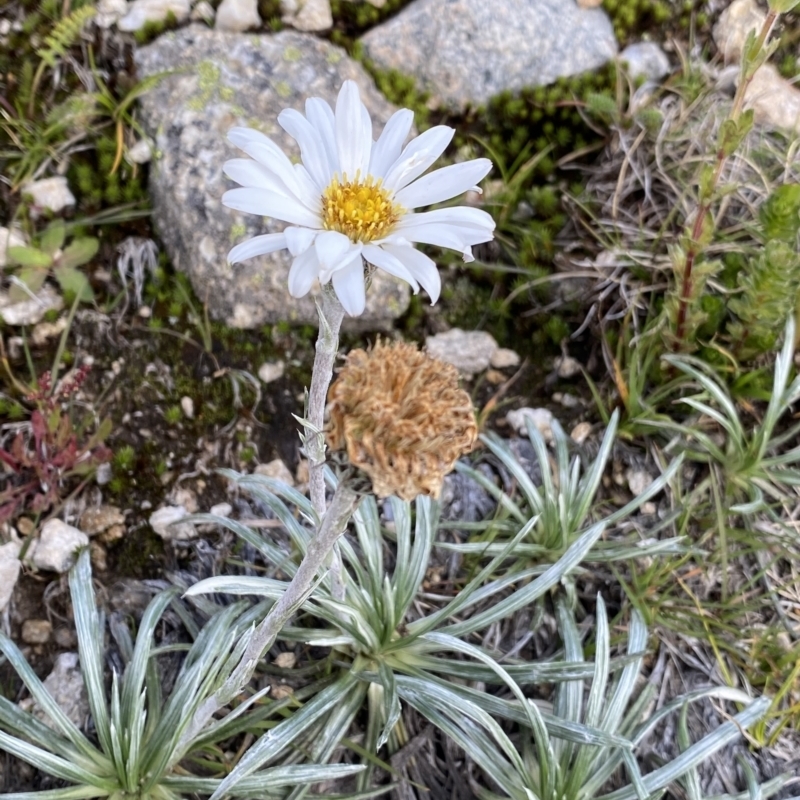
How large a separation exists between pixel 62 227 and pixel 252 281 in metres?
0.76

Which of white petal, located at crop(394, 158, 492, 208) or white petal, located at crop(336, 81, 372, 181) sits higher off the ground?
white petal, located at crop(336, 81, 372, 181)

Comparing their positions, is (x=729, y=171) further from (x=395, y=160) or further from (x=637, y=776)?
(x=637, y=776)

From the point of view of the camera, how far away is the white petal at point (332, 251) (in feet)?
4.26

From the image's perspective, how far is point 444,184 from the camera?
1.65 metres

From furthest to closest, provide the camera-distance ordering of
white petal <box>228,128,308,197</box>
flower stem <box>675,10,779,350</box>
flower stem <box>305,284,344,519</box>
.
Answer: flower stem <box>675,10,779,350</box>
white petal <box>228,128,308,197</box>
flower stem <box>305,284,344,519</box>

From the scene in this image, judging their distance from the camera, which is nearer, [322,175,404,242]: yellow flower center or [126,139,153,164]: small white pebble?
[322,175,404,242]: yellow flower center

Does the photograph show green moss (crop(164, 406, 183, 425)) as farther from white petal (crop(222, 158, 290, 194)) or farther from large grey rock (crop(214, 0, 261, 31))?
large grey rock (crop(214, 0, 261, 31))

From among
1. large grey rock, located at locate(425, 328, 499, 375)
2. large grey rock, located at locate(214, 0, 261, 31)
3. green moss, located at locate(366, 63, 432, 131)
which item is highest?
large grey rock, located at locate(214, 0, 261, 31)

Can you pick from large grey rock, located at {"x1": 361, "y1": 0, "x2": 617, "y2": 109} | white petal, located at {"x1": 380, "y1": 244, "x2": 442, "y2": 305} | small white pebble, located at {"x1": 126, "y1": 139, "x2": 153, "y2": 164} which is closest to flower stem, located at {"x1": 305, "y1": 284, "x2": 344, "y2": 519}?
white petal, located at {"x1": 380, "y1": 244, "x2": 442, "y2": 305}

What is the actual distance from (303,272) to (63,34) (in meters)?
2.44

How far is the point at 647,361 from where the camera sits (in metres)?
2.79

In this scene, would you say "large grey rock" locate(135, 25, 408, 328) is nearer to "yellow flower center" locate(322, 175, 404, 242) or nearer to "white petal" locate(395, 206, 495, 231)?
"yellow flower center" locate(322, 175, 404, 242)

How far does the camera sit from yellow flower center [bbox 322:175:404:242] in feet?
5.22

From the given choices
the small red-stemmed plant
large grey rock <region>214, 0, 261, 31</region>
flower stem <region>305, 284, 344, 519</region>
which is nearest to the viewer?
flower stem <region>305, 284, 344, 519</region>
